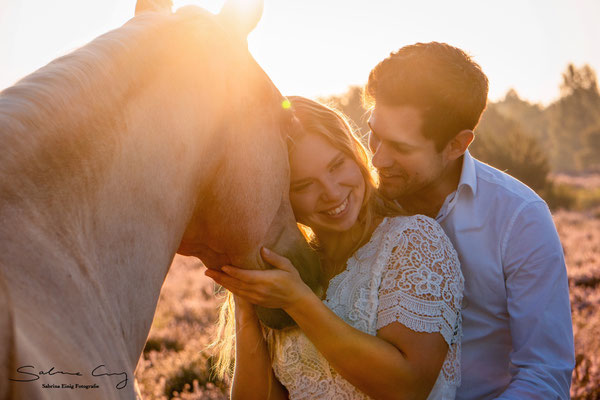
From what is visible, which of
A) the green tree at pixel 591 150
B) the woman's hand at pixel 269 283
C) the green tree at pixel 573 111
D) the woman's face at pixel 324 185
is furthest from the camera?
the green tree at pixel 573 111

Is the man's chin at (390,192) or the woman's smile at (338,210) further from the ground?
the woman's smile at (338,210)

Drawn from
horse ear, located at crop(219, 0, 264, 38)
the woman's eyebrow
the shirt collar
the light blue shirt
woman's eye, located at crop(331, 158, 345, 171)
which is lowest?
the light blue shirt

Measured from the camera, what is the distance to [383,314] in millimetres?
2166

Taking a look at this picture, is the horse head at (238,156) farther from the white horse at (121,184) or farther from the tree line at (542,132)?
the tree line at (542,132)

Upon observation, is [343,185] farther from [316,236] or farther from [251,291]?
[251,291]

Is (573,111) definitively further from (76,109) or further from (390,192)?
(76,109)

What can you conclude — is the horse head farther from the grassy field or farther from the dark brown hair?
the grassy field

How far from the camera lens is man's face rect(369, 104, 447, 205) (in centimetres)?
317

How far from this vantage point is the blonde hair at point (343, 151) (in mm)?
2580

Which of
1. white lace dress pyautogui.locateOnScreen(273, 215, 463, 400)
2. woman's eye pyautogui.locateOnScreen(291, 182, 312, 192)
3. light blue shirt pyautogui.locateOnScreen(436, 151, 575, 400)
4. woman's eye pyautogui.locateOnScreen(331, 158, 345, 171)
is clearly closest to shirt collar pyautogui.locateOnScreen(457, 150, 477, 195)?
light blue shirt pyautogui.locateOnScreen(436, 151, 575, 400)

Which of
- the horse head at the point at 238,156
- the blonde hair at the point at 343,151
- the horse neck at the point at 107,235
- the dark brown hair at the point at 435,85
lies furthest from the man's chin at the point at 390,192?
the horse neck at the point at 107,235

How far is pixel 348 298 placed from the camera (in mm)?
2340

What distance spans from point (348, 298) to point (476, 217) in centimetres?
109

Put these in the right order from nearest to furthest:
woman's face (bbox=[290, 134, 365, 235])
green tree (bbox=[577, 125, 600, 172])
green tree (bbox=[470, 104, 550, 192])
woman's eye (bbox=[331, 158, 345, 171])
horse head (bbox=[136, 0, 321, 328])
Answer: horse head (bbox=[136, 0, 321, 328]) < woman's face (bbox=[290, 134, 365, 235]) < woman's eye (bbox=[331, 158, 345, 171]) < green tree (bbox=[470, 104, 550, 192]) < green tree (bbox=[577, 125, 600, 172])
